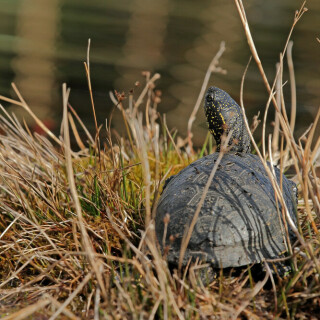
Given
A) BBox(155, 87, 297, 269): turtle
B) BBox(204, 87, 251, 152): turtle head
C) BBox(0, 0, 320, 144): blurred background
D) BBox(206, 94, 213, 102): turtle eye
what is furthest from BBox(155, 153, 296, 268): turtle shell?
BBox(0, 0, 320, 144): blurred background

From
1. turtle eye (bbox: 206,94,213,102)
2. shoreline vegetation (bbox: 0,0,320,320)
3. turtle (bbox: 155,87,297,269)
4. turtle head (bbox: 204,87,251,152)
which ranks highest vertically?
turtle eye (bbox: 206,94,213,102)

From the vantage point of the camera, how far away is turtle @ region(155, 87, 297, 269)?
6.94 feet

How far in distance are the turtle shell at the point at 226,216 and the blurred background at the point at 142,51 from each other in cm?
352

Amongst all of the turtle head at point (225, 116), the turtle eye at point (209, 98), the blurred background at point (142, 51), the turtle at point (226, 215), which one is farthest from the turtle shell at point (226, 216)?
the blurred background at point (142, 51)

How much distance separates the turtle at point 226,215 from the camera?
212 cm

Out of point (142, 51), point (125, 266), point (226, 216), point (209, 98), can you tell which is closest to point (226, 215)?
point (226, 216)

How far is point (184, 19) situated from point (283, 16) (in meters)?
2.72

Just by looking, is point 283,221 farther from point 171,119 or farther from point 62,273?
point 171,119

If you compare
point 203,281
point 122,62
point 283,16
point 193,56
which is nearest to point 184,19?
point 283,16

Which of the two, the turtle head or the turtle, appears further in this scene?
the turtle head

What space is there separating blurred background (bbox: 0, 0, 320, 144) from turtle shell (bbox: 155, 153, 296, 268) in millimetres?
3519

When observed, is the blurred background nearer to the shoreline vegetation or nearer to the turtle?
the shoreline vegetation

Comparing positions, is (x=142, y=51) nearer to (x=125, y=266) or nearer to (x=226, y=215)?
(x=226, y=215)

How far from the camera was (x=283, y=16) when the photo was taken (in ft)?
46.9
